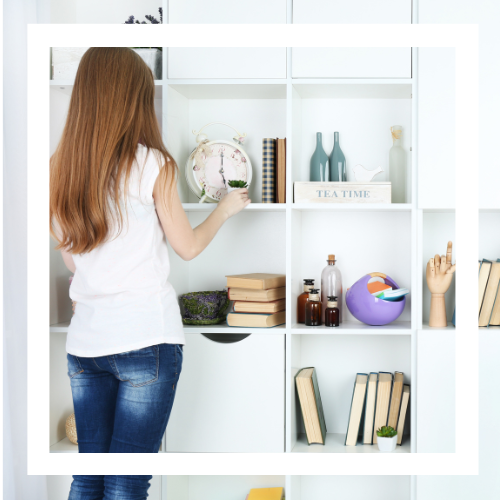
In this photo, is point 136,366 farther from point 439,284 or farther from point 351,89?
point 351,89

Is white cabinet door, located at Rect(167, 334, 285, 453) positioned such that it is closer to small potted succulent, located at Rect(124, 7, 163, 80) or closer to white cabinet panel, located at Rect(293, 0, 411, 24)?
small potted succulent, located at Rect(124, 7, 163, 80)

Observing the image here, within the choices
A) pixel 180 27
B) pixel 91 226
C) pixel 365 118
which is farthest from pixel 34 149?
pixel 365 118

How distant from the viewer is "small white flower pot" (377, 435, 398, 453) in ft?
5.08

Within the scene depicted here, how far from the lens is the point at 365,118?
1.79 metres

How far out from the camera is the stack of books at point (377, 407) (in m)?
1.61

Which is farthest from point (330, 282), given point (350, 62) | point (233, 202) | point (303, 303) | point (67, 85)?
point (67, 85)

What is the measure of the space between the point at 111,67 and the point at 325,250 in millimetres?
989

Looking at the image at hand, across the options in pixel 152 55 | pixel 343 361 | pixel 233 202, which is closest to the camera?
pixel 233 202

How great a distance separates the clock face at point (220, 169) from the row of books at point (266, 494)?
3.39 ft

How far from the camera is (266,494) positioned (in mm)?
1722

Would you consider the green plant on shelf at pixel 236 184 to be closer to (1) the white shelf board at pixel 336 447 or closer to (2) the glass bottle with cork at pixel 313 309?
(2) the glass bottle with cork at pixel 313 309

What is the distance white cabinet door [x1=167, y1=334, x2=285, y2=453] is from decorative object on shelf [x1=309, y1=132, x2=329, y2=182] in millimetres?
558

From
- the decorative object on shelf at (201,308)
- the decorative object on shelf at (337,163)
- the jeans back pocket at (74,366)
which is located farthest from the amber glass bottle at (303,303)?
the jeans back pocket at (74,366)

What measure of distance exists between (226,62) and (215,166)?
1.09 ft
